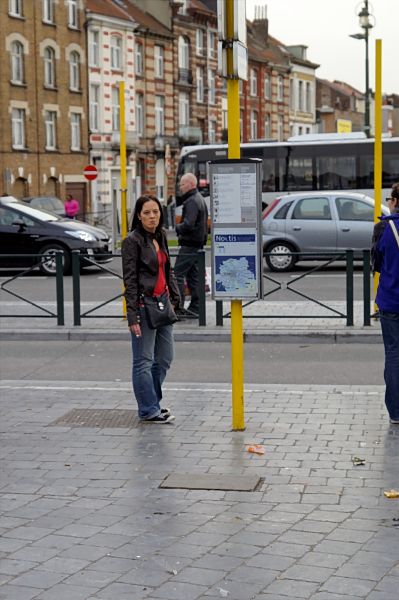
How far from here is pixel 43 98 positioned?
161 ft

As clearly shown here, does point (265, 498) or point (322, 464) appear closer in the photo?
point (265, 498)

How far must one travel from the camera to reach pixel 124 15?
55.6 m

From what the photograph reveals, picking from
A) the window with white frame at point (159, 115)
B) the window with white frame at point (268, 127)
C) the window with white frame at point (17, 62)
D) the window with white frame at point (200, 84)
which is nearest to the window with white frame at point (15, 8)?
the window with white frame at point (17, 62)

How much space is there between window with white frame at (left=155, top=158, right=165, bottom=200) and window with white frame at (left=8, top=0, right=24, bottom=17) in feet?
47.1

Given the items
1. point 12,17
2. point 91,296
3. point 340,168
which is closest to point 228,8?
point 91,296

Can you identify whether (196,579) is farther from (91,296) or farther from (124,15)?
(124,15)

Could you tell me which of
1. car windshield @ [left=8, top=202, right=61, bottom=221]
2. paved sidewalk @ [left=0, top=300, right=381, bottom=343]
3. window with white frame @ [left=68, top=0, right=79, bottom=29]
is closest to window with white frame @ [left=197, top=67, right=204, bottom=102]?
window with white frame @ [left=68, top=0, right=79, bottom=29]

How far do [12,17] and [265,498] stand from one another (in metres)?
43.5

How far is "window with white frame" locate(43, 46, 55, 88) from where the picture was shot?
161ft

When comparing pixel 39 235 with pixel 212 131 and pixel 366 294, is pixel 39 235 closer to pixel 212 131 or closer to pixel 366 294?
pixel 366 294

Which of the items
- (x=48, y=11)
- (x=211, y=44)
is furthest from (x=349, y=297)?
(x=211, y=44)

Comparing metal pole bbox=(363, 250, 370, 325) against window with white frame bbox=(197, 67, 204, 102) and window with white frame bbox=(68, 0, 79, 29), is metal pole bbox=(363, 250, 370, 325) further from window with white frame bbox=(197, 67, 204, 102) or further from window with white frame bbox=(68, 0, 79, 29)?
window with white frame bbox=(197, 67, 204, 102)

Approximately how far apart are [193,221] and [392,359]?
631cm

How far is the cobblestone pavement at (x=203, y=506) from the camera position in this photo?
4793 millimetres
